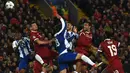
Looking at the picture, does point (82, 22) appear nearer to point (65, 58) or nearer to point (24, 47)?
point (24, 47)

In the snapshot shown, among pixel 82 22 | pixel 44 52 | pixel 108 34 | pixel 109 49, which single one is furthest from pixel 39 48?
pixel 108 34

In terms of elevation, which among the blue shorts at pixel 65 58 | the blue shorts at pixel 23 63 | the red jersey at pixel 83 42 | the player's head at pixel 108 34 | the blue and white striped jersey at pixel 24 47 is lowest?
the blue shorts at pixel 65 58

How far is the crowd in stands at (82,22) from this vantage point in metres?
21.9

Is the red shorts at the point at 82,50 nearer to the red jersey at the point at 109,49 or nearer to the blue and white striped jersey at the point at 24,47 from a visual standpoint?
the red jersey at the point at 109,49

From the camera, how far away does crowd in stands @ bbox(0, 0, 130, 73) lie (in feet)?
72.0

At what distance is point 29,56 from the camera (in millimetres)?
18359

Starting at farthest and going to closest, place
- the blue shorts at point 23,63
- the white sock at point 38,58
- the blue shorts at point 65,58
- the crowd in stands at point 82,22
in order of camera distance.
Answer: the crowd in stands at point 82,22, the blue shorts at point 23,63, the white sock at point 38,58, the blue shorts at point 65,58

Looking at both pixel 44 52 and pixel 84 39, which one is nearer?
pixel 84 39

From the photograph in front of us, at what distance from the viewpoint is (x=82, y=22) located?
2553 centimetres

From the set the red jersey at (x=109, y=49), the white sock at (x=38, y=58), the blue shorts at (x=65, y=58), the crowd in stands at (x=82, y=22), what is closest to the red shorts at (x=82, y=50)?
the red jersey at (x=109, y=49)

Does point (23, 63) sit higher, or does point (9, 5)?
point (9, 5)

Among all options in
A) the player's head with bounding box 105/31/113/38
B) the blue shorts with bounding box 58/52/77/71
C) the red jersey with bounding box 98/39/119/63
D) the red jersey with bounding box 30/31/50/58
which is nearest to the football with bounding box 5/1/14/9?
the player's head with bounding box 105/31/113/38

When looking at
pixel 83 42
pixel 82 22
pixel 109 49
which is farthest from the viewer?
pixel 82 22

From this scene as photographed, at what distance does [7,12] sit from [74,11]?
556 cm
